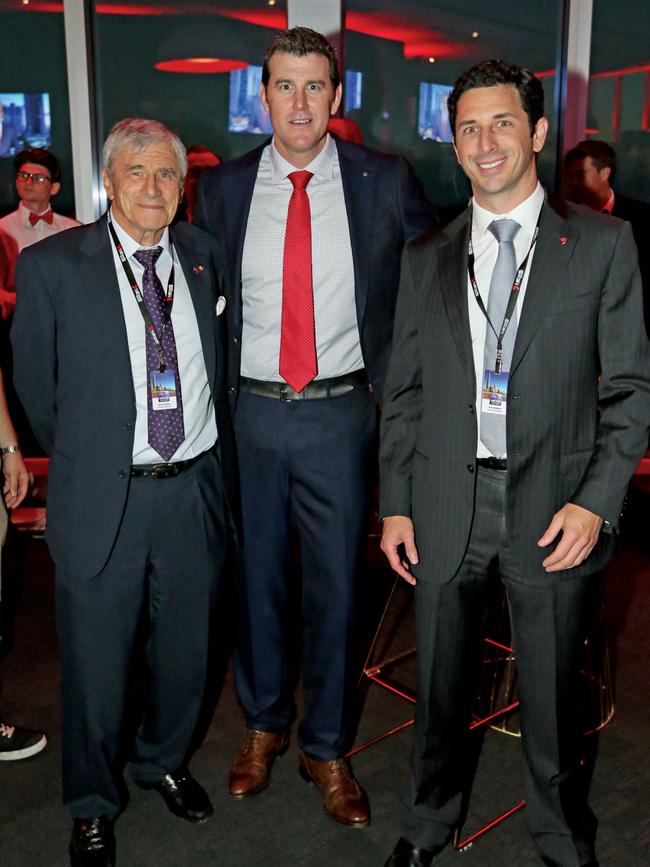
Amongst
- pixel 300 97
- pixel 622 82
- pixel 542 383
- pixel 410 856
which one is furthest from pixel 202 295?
pixel 622 82

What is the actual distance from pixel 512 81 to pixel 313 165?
69 centimetres

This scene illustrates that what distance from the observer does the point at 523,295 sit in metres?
2.01

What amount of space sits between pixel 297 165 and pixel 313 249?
239 millimetres

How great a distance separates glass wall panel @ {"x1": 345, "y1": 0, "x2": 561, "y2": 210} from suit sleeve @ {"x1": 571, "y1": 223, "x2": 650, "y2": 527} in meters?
4.87

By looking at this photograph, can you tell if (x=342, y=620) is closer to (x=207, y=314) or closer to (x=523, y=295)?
(x=207, y=314)

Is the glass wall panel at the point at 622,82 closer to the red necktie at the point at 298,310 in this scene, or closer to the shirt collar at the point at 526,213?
the red necktie at the point at 298,310

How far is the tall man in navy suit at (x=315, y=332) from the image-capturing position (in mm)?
2480

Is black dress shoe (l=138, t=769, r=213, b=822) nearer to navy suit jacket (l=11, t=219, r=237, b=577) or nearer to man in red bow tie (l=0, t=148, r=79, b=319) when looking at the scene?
navy suit jacket (l=11, t=219, r=237, b=577)

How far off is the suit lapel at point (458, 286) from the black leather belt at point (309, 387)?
53 centimetres

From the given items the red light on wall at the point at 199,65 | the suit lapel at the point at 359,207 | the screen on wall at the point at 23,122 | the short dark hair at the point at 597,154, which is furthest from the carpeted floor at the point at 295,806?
the red light on wall at the point at 199,65

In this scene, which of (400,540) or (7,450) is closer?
(400,540)

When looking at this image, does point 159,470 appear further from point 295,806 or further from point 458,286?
point 295,806

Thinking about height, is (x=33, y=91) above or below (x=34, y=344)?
above

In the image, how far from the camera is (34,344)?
2287 mm
